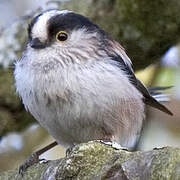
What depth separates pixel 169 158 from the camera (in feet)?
5.60

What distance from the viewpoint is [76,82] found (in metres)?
2.89

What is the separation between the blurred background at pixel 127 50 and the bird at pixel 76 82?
1.43 feet

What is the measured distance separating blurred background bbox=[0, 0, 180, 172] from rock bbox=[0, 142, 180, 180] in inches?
54.4

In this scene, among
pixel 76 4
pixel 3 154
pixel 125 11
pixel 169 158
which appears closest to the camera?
pixel 169 158

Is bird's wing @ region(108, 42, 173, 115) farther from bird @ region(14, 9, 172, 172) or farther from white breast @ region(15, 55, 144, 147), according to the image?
white breast @ region(15, 55, 144, 147)

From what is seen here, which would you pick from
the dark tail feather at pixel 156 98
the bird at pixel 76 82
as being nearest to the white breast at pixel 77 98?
the bird at pixel 76 82

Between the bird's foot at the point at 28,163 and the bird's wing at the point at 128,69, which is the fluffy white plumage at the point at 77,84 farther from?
the bird's foot at the point at 28,163

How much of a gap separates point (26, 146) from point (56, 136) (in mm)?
1239

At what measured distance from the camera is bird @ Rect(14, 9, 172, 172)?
9.57 feet

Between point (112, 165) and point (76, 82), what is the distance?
1025 mm

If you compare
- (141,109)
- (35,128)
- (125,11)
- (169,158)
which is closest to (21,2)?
(35,128)

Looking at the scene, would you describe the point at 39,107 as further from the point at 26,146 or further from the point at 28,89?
the point at 26,146

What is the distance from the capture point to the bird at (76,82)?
9.57 feet

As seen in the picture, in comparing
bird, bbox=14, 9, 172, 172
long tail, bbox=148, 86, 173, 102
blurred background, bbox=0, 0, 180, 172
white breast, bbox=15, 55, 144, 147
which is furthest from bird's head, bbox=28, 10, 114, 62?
long tail, bbox=148, 86, 173, 102
